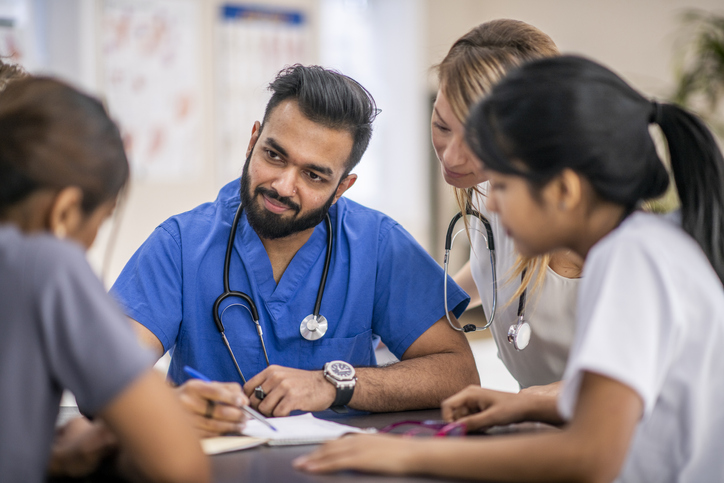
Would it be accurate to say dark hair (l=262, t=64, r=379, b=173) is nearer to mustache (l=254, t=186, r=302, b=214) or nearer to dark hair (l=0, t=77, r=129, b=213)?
mustache (l=254, t=186, r=302, b=214)

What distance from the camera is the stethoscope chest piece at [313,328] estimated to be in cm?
145

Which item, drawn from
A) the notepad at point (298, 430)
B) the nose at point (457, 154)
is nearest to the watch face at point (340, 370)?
the notepad at point (298, 430)

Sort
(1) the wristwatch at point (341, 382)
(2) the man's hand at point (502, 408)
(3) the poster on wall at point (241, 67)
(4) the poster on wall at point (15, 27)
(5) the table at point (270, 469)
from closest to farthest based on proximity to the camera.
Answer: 1. (5) the table at point (270, 469)
2. (2) the man's hand at point (502, 408)
3. (1) the wristwatch at point (341, 382)
4. (4) the poster on wall at point (15, 27)
5. (3) the poster on wall at point (241, 67)

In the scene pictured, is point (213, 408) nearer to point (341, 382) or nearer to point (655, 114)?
point (341, 382)

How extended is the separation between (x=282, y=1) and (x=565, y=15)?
2206 millimetres

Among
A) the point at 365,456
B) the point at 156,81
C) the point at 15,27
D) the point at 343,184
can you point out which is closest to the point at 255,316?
the point at 343,184

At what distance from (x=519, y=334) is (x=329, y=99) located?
694 mm

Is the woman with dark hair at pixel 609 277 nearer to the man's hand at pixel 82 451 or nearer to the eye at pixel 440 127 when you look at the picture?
the man's hand at pixel 82 451

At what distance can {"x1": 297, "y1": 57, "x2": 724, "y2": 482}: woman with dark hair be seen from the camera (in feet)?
2.37

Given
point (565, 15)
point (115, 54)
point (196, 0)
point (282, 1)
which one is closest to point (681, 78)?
point (565, 15)

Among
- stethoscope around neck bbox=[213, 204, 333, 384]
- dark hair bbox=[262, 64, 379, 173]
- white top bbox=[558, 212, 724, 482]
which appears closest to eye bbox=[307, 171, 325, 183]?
dark hair bbox=[262, 64, 379, 173]

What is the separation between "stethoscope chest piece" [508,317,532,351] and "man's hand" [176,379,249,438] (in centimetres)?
64

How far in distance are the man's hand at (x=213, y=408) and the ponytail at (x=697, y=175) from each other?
0.70 metres

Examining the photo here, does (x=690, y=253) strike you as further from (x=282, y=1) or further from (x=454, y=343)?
(x=282, y=1)
